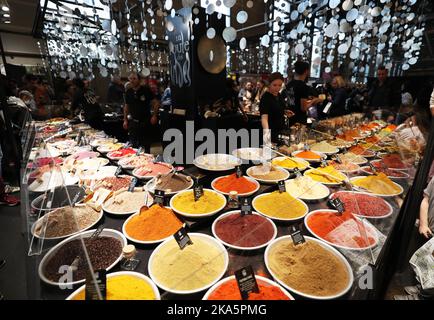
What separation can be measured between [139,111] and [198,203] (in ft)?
11.4

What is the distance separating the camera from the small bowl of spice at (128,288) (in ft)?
3.24

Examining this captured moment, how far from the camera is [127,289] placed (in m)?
1.04

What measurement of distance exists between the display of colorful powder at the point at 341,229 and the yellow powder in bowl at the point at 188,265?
2.07 ft

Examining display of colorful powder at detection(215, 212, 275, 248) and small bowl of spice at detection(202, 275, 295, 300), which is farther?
display of colorful powder at detection(215, 212, 275, 248)

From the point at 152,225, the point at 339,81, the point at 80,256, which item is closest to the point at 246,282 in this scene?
the point at 152,225

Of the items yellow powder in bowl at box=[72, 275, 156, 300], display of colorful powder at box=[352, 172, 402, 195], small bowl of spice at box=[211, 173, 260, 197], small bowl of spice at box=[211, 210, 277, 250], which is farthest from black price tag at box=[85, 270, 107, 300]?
display of colorful powder at box=[352, 172, 402, 195]

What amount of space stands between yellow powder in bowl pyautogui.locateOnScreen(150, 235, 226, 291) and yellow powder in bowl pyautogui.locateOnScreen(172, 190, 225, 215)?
27 cm

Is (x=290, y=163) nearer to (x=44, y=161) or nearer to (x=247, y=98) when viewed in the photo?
(x=44, y=161)

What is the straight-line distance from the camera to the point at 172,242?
4.32 feet

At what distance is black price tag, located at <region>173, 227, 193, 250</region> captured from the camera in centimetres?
125

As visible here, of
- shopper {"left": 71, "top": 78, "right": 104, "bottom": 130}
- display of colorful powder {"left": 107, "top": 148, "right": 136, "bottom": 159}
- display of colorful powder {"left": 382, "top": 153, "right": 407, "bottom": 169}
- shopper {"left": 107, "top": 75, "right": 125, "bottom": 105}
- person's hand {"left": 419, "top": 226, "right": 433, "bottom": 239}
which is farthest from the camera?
shopper {"left": 107, "top": 75, "right": 125, "bottom": 105}

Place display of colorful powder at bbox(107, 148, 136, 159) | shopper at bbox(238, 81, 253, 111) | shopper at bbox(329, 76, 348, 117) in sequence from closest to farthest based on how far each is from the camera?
1. display of colorful powder at bbox(107, 148, 136, 159)
2. shopper at bbox(329, 76, 348, 117)
3. shopper at bbox(238, 81, 253, 111)

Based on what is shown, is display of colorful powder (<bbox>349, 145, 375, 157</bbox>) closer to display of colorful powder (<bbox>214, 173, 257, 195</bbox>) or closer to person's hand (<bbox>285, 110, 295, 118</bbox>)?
person's hand (<bbox>285, 110, 295, 118</bbox>)

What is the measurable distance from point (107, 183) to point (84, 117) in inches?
144
